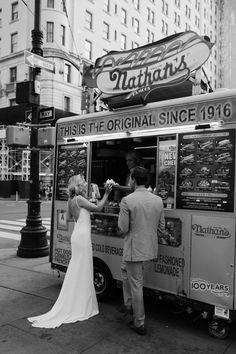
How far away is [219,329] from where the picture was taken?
4.23 metres

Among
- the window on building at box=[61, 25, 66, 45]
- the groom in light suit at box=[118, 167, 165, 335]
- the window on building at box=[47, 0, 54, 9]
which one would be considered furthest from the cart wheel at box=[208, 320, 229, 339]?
the window on building at box=[47, 0, 54, 9]

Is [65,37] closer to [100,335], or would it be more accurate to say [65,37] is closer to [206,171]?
[206,171]

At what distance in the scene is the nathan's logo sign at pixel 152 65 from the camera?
4691 mm

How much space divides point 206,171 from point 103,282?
2.27m

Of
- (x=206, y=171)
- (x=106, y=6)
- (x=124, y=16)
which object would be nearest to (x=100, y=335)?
(x=206, y=171)

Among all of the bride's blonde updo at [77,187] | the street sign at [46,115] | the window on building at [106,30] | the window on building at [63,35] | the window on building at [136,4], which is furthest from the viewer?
the window on building at [136,4]

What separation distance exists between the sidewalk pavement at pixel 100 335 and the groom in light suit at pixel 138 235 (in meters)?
0.27

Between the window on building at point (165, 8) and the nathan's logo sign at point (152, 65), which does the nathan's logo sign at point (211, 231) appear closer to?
the nathan's logo sign at point (152, 65)

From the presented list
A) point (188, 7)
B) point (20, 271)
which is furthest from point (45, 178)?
point (188, 7)

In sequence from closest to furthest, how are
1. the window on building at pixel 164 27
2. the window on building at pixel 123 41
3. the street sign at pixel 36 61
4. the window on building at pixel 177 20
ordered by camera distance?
the street sign at pixel 36 61, the window on building at pixel 123 41, the window on building at pixel 164 27, the window on building at pixel 177 20

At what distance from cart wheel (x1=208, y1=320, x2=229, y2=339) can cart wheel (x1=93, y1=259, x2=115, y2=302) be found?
157 centimetres

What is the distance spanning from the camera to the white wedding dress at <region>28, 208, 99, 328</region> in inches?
185

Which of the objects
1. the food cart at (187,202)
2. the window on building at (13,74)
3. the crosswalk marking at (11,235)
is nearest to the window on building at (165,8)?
the window on building at (13,74)

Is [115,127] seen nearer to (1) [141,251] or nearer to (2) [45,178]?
(1) [141,251]
